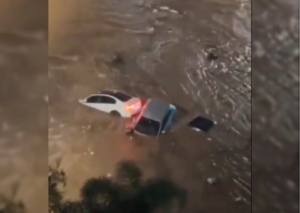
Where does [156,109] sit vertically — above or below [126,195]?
above

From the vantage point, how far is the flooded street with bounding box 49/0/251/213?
103 cm

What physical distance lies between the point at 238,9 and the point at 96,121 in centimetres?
52

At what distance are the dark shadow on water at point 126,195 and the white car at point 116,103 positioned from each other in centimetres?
15

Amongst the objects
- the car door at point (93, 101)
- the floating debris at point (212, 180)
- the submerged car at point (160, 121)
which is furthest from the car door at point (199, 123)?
the car door at point (93, 101)

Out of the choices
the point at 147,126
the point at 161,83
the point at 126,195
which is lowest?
the point at 126,195

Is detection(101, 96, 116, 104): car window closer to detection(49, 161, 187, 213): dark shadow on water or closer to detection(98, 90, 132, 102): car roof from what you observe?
detection(98, 90, 132, 102): car roof

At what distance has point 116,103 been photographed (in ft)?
3.42

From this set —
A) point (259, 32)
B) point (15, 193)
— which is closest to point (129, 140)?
point (15, 193)

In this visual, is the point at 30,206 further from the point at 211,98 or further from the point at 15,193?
the point at 211,98

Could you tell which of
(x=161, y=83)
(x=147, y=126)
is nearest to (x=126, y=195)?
(x=147, y=126)

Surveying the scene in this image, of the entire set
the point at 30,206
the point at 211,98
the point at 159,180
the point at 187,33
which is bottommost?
the point at 30,206

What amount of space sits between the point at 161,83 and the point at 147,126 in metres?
0.13

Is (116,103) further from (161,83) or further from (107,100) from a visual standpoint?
(161,83)

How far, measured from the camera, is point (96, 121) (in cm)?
105
